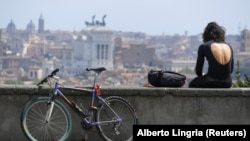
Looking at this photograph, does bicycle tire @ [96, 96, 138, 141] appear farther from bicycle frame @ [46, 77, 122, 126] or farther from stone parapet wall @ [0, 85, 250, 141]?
stone parapet wall @ [0, 85, 250, 141]

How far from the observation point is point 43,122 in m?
6.02

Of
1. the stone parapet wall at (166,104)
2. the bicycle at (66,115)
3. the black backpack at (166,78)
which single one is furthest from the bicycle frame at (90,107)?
the black backpack at (166,78)

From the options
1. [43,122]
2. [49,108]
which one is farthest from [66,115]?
[43,122]

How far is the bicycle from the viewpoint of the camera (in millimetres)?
5875

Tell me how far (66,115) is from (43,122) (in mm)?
265

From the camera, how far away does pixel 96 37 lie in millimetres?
158750

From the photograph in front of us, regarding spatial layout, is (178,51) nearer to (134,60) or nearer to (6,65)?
(134,60)

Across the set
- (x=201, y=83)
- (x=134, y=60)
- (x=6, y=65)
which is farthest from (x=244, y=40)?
(x=201, y=83)

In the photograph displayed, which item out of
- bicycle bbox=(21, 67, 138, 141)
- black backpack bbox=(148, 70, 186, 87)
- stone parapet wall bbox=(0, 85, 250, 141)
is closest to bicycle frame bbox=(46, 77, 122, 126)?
bicycle bbox=(21, 67, 138, 141)

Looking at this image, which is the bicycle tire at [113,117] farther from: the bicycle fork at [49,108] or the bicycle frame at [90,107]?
the bicycle fork at [49,108]

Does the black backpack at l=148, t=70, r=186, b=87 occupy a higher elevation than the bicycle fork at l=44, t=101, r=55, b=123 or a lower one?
higher

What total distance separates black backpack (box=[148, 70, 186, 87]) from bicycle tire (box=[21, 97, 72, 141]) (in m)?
0.92

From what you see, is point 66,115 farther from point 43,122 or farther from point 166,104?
point 166,104

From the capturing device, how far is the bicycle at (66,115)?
588 centimetres
